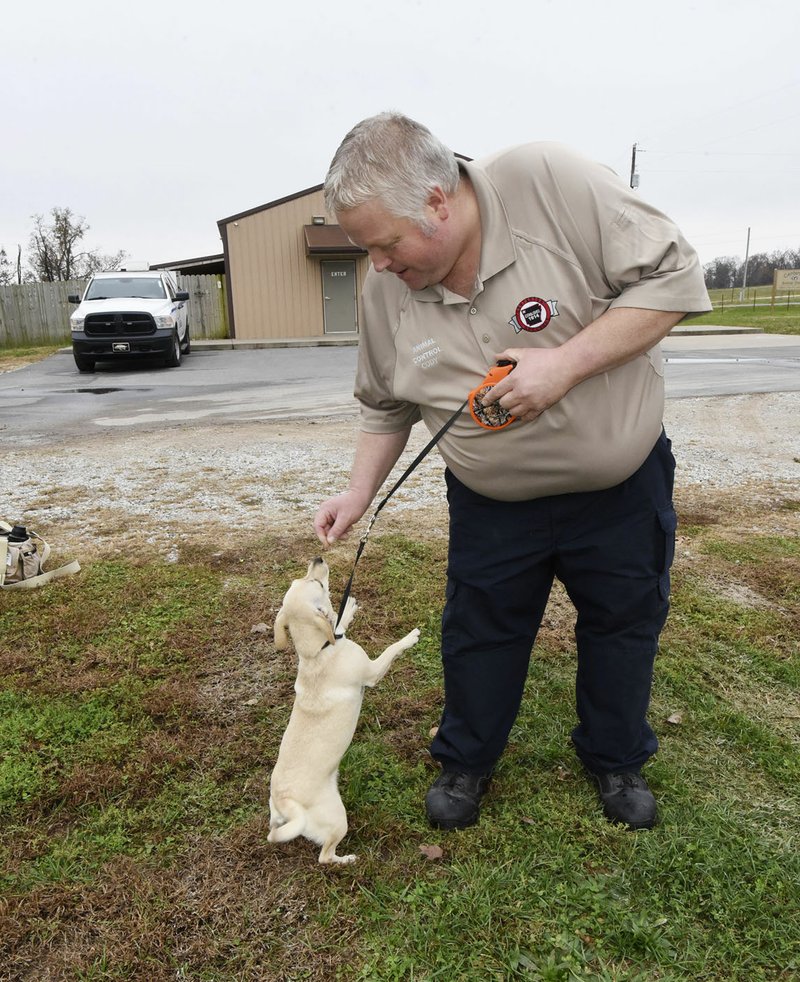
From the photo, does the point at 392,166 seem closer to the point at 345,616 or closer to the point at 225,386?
the point at 345,616

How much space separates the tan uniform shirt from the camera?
6.27ft

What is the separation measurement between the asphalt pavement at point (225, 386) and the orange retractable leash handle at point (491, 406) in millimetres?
7729

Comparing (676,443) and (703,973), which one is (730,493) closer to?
(676,443)

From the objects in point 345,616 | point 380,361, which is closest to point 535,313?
point 380,361

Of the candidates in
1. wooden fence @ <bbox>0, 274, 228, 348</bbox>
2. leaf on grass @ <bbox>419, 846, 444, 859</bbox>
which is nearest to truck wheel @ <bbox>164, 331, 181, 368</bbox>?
wooden fence @ <bbox>0, 274, 228, 348</bbox>

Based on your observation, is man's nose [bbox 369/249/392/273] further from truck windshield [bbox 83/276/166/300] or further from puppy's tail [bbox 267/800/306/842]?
truck windshield [bbox 83/276/166/300]

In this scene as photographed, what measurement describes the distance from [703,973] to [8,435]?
8730mm

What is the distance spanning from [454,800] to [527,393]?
4.36 feet

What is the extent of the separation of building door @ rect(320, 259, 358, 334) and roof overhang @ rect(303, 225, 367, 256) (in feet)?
2.28

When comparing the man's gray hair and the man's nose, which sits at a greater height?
the man's gray hair

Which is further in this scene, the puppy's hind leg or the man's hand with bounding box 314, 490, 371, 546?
the man's hand with bounding box 314, 490, 371, 546

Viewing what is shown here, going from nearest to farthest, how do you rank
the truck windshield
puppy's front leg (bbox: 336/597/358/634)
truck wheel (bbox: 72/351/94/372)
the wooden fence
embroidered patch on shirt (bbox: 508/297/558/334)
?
embroidered patch on shirt (bbox: 508/297/558/334)
puppy's front leg (bbox: 336/597/358/634)
truck wheel (bbox: 72/351/94/372)
the truck windshield
the wooden fence

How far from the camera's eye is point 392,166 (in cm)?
185

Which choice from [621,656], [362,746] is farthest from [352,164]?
[362,746]
